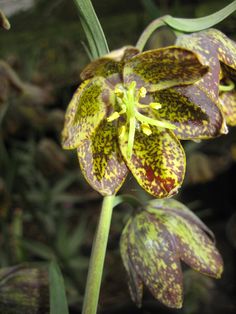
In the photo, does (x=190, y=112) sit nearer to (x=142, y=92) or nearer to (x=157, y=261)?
(x=142, y=92)

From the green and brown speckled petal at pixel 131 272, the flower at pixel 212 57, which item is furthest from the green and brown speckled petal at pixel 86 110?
the green and brown speckled petal at pixel 131 272

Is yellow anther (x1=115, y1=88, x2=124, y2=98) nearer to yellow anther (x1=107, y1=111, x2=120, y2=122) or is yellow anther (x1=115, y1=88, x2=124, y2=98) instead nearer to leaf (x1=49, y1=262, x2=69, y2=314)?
yellow anther (x1=107, y1=111, x2=120, y2=122)

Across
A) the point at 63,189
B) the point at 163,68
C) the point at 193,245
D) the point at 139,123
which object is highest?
the point at 163,68

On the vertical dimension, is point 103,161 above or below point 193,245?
above

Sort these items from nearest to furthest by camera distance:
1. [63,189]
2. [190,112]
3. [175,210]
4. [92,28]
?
1. [92,28]
2. [190,112]
3. [175,210]
4. [63,189]

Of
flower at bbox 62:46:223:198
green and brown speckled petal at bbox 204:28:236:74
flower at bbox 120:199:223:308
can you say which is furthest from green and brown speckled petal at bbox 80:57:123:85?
flower at bbox 120:199:223:308

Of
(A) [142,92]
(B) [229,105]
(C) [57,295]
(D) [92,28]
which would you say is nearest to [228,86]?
(B) [229,105]
